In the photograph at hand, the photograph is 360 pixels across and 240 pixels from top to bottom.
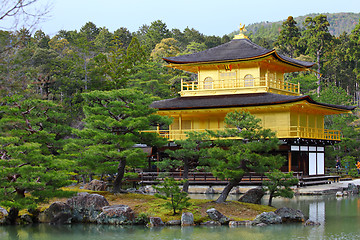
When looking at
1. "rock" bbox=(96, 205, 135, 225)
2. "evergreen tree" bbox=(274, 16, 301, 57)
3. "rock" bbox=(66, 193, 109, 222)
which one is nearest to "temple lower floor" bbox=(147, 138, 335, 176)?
"rock" bbox=(66, 193, 109, 222)

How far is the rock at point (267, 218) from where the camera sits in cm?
1627

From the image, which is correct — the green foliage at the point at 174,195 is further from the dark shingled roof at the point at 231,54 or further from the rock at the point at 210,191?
the dark shingled roof at the point at 231,54

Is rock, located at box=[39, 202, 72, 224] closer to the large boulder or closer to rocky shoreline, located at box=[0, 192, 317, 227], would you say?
rocky shoreline, located at box=[0, 192, 317, 227]

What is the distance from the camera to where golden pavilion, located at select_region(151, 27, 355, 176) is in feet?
95.6

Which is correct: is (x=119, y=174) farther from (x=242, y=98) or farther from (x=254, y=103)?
(x=242, y=98)

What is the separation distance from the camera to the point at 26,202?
1602cm

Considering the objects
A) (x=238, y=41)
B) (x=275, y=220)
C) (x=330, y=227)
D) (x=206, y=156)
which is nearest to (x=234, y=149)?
(x=206, y=156)

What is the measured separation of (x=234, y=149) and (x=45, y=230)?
7.18m

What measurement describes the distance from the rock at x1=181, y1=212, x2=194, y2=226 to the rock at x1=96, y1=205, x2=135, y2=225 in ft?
5.72

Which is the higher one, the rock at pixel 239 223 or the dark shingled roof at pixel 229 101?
the dark shingled roof at pixel 229 101

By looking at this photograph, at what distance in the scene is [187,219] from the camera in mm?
16203

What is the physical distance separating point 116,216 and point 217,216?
Result: 3346 millimetres

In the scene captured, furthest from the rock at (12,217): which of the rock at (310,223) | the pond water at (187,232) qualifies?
the rock at (310,223)

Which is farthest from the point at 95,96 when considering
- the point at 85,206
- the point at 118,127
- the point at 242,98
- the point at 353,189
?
the point at 353,189
